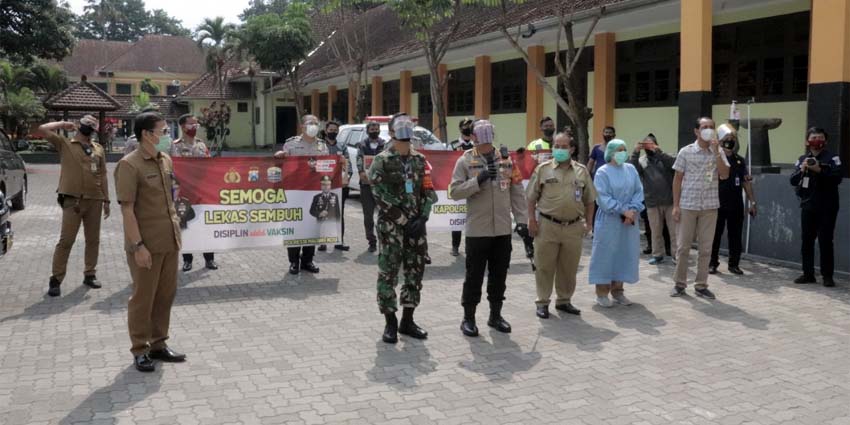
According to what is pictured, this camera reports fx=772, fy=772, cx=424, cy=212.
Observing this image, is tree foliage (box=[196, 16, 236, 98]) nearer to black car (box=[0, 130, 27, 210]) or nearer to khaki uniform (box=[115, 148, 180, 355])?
black car (box=[0, 130, 27, 210])

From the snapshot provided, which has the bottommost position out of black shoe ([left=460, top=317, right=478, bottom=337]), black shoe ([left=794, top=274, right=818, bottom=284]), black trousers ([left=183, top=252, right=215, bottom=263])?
black shoe ([left=460, top=317, right=478, bottom=337])

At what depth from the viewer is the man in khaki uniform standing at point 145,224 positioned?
5.64 m

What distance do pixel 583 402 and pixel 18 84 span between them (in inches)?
1871

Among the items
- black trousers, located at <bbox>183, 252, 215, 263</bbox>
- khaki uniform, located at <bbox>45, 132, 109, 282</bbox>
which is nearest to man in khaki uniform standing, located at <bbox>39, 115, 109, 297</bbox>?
khaki uniform, located at <bbox>45, 132, 109, 282</bbox>

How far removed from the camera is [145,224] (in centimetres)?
575

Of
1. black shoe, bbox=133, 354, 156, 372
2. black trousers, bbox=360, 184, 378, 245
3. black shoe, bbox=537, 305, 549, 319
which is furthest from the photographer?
black trousers, bbox=360, 184, 378, 245

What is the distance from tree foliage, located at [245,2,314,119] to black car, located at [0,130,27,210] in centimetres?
1820

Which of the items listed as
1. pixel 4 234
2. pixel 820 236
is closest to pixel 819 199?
pixel 820 236

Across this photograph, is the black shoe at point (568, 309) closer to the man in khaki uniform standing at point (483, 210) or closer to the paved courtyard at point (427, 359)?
the paved courtyard at point (427, 359)

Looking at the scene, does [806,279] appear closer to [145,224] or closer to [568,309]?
[568,309]

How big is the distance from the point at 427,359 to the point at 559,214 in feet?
6.86

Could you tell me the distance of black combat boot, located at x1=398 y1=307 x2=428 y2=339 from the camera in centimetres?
672

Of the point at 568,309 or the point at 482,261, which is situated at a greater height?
the point at 482,261

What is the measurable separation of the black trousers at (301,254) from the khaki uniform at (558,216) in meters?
3.51
